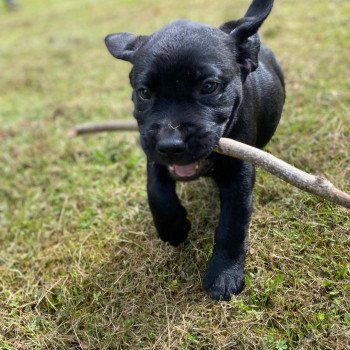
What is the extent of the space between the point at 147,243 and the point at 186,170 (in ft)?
3.21

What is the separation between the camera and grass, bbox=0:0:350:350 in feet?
10.5

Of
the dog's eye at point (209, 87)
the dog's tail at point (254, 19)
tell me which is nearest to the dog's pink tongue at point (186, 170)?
the dog's eye at point (209, 87)

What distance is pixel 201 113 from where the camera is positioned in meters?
3.07

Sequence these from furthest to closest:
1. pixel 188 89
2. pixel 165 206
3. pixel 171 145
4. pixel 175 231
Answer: pixel 175 231, pixel 165 206, pixel 188 89, pixel 171 145

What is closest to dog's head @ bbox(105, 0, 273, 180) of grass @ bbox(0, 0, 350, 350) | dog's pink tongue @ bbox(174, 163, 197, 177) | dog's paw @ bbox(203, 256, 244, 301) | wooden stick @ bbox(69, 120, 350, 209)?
dog's pink tongue @ bbox(174, 163, 197, 177)

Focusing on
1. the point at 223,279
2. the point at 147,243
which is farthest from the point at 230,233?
the point at 147,243

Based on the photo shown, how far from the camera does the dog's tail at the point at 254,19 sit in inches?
129

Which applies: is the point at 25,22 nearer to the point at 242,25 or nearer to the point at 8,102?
the point at 8,102

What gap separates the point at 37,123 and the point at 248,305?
178 inches

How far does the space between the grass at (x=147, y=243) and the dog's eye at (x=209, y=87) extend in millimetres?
1208

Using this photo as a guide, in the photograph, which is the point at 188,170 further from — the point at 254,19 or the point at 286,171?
the point at 254,19

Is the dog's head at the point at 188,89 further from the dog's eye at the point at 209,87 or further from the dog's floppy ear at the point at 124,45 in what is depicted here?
the dog's floppy ear at the point at 124,45

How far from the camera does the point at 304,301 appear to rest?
3195 mm

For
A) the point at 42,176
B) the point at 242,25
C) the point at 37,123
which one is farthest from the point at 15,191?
the point at 242,25
